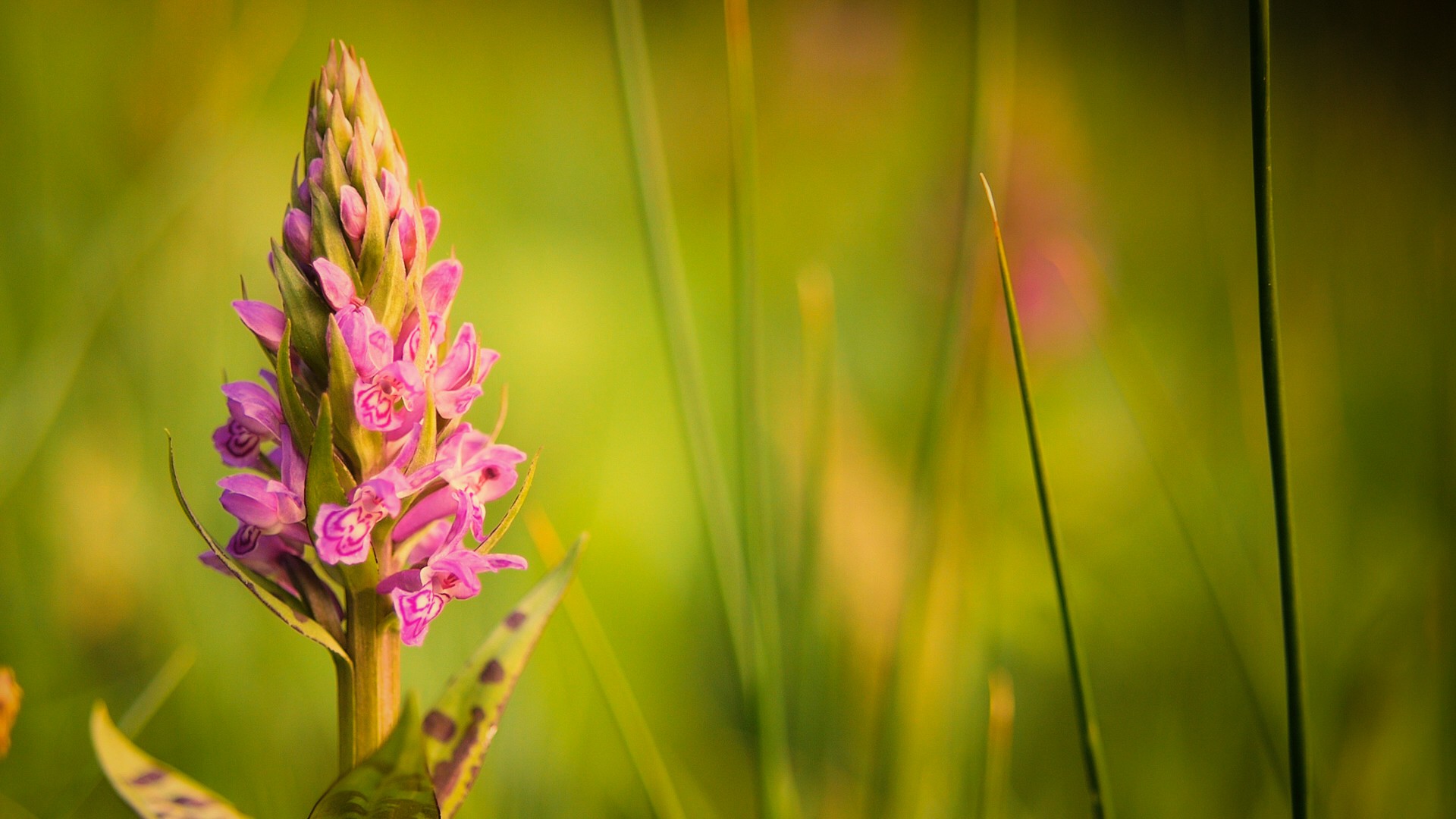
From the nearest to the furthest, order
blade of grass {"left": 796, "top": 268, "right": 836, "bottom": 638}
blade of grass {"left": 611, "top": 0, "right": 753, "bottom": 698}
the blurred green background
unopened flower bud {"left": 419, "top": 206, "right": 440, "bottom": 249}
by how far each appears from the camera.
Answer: unopened flower bud {"left": 419, "top": 206, "right": 440, "bottom": 249} → blade of grass {"left": 611, "top": 0, "right": 753, "bottom": 698} → blade of grass {"left": 796, "top": 268, "right": 836, "bottom": 638} → the blurred green background

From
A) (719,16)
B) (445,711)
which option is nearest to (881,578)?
(445,711)

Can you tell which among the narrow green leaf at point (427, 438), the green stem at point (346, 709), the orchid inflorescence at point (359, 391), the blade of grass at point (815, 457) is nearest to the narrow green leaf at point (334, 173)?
the orchid inflorescence at point (359, 391)

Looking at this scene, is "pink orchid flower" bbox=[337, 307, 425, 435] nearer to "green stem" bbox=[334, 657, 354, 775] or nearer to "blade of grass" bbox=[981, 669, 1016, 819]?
"green stem" bbox=[334, 657, 354, 775]

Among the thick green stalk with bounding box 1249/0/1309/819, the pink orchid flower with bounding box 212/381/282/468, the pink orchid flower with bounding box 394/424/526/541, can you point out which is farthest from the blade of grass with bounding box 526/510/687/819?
the thick green stalk with bounding box 1249/0/1309/819

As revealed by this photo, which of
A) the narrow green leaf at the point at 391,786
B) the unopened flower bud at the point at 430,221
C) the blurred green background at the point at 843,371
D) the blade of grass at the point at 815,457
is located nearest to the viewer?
the narrow green leaf at the point at 391,786

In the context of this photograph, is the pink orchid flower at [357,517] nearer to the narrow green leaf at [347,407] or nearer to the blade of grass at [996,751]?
the narrow green leaf at [347,407]

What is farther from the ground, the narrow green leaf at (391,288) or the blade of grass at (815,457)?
the narrow green leaf at (391,288)

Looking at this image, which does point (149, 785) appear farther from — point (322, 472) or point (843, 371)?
point (843, 371)
